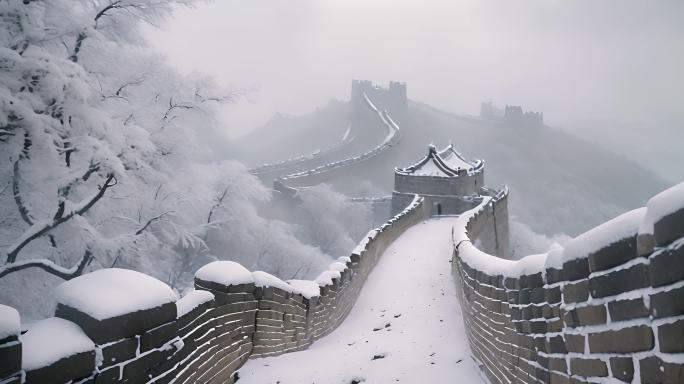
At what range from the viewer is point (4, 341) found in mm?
1958

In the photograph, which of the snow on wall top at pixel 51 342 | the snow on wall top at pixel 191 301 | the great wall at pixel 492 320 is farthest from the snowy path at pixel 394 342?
the snow on wall top at pixel 51 342

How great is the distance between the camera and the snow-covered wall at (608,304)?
6.09 feet

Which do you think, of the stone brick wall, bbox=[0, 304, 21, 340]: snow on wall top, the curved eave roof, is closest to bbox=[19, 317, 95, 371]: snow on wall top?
bbox=[0, 304, 21, 340]: snow on wall top

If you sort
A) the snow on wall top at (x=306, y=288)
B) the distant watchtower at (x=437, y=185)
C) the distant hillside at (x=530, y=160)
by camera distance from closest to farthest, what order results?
the snow on wall top at (x=306, y=288) < the distant watchtower at (x=437, y=185) < the distant hillside at (x=530, y=160)

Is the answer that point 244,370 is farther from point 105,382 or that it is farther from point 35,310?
point 35,310

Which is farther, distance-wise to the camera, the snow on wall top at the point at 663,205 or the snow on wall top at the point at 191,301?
the snow on wall top at the point at 191,301

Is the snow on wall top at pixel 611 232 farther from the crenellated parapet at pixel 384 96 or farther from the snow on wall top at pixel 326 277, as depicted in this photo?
the crenellated parapet at pixel 384 96

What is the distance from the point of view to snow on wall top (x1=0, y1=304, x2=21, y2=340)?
195 cm

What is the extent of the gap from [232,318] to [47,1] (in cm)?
809

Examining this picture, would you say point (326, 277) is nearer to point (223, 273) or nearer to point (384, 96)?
point (223, 273)

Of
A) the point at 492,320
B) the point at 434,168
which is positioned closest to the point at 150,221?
the point at 492,320

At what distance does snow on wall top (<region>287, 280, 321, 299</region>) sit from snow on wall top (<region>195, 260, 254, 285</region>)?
2.29 metres

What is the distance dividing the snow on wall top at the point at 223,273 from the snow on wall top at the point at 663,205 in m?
3.96

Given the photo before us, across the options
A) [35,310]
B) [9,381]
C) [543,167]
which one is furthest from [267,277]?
[543,167]
